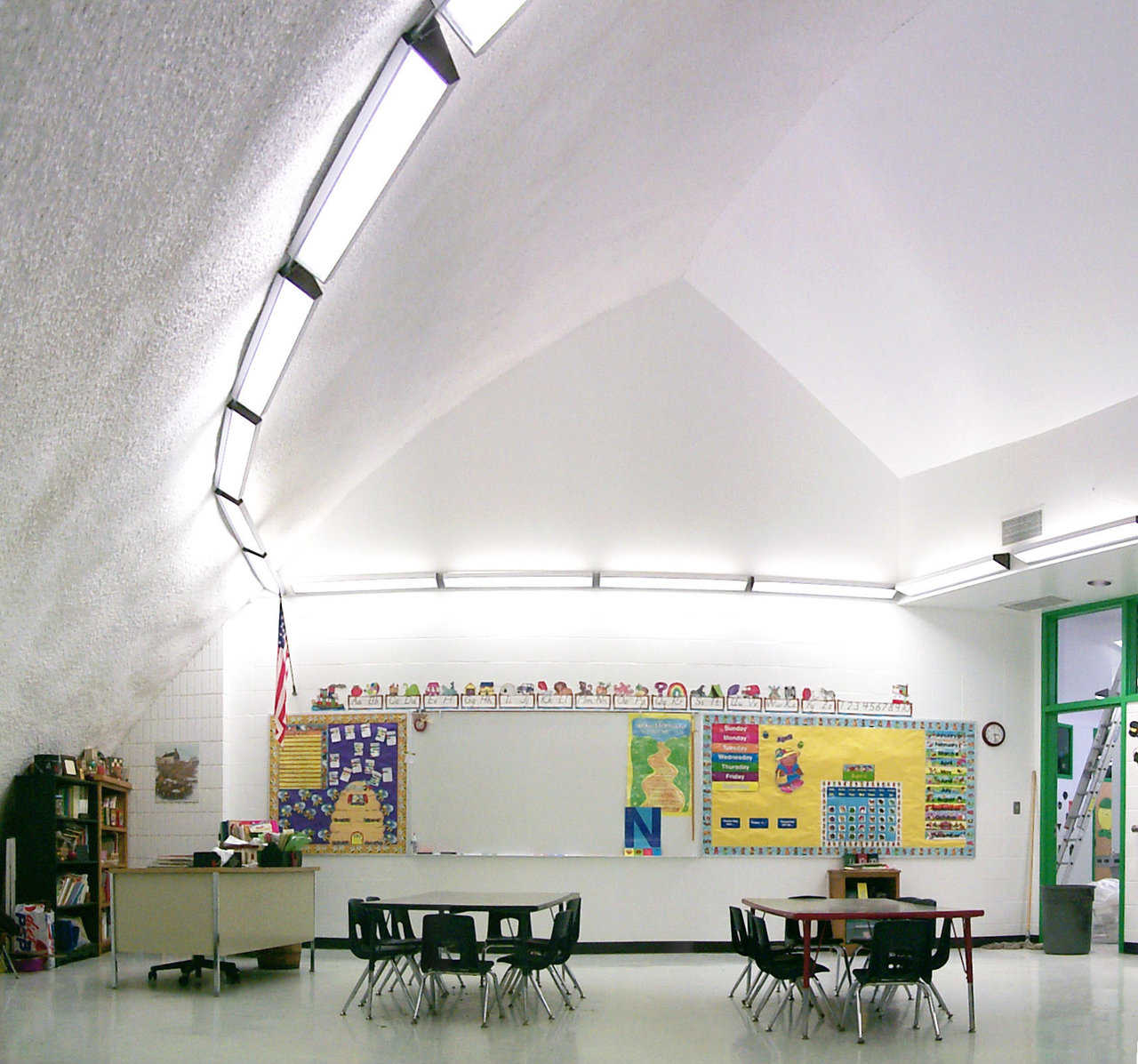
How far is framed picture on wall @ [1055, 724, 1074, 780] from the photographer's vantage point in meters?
13.5

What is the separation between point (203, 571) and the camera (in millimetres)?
10109

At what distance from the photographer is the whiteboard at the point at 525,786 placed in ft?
40.5

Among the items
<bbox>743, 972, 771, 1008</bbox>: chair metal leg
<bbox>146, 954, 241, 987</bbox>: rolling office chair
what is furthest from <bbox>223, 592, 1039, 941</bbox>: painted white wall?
<bbox>743, 972, 771, 1008</bbox>: chair metal leg

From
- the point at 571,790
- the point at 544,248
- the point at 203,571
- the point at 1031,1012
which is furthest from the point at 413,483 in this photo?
the point at 1031,1012

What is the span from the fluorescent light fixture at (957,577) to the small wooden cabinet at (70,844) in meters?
7.89

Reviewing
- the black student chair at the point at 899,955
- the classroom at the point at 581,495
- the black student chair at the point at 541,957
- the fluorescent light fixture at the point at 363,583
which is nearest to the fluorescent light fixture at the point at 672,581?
the classroom at the point at 581,495

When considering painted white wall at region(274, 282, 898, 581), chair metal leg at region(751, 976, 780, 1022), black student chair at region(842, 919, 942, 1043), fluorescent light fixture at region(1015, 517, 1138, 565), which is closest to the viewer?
black student chair at region(842, 919, 942, 1043)

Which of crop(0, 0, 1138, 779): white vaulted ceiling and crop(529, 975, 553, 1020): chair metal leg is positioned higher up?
crop(0, 0, 1138, 779): white vaulted ceiling

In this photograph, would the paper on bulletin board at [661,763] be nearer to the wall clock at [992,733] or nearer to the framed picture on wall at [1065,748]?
the wall clock at [992,733]

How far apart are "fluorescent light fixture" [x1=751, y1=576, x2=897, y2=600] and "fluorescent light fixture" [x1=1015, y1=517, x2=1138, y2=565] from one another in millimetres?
2043

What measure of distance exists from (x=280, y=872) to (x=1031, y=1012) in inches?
228

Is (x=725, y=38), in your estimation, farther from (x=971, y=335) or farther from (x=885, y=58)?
(x=971, y=335)

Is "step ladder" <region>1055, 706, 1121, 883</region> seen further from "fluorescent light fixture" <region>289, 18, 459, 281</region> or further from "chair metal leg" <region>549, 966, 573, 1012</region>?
"fluorescent light fixture" <region>289, 18, 459, 281</region>

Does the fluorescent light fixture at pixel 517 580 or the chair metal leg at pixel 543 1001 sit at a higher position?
the fluorescent light fixture at pixel 517 580
